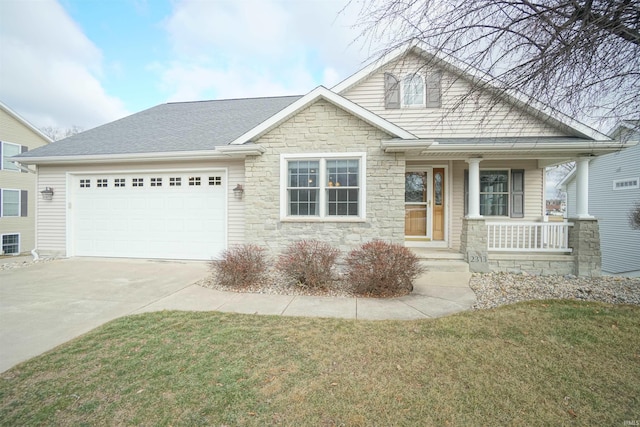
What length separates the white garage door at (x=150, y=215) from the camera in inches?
333

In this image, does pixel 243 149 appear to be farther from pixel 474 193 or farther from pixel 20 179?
pixel 20 179

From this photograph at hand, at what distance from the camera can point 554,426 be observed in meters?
2.14

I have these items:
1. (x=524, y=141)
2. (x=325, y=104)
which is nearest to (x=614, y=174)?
(x=524, y=141)

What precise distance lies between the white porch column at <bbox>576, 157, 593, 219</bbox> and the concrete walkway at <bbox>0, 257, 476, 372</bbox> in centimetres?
371

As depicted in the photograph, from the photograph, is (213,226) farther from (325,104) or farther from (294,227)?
(325,104)

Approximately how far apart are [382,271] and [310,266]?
145 cm

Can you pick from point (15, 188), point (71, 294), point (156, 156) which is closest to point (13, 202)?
point (15, 188)

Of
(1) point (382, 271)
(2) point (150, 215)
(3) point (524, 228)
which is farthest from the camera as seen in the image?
(2) point (150, 215)

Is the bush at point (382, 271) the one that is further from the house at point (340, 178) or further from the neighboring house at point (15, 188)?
the neighboring house at point (15, 188)

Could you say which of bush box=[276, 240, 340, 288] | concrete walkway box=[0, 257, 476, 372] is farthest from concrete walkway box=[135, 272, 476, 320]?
bush box=[276, 240, 340, 288]

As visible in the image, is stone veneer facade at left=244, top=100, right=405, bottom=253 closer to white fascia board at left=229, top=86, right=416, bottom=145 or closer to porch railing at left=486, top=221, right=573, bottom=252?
white fascia board at left=229, top=86, right=416, bottom=145

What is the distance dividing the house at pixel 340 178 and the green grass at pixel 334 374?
3.54 metres

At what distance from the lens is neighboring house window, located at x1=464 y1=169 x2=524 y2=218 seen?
8781 mm

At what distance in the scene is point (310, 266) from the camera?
5.67 metres
